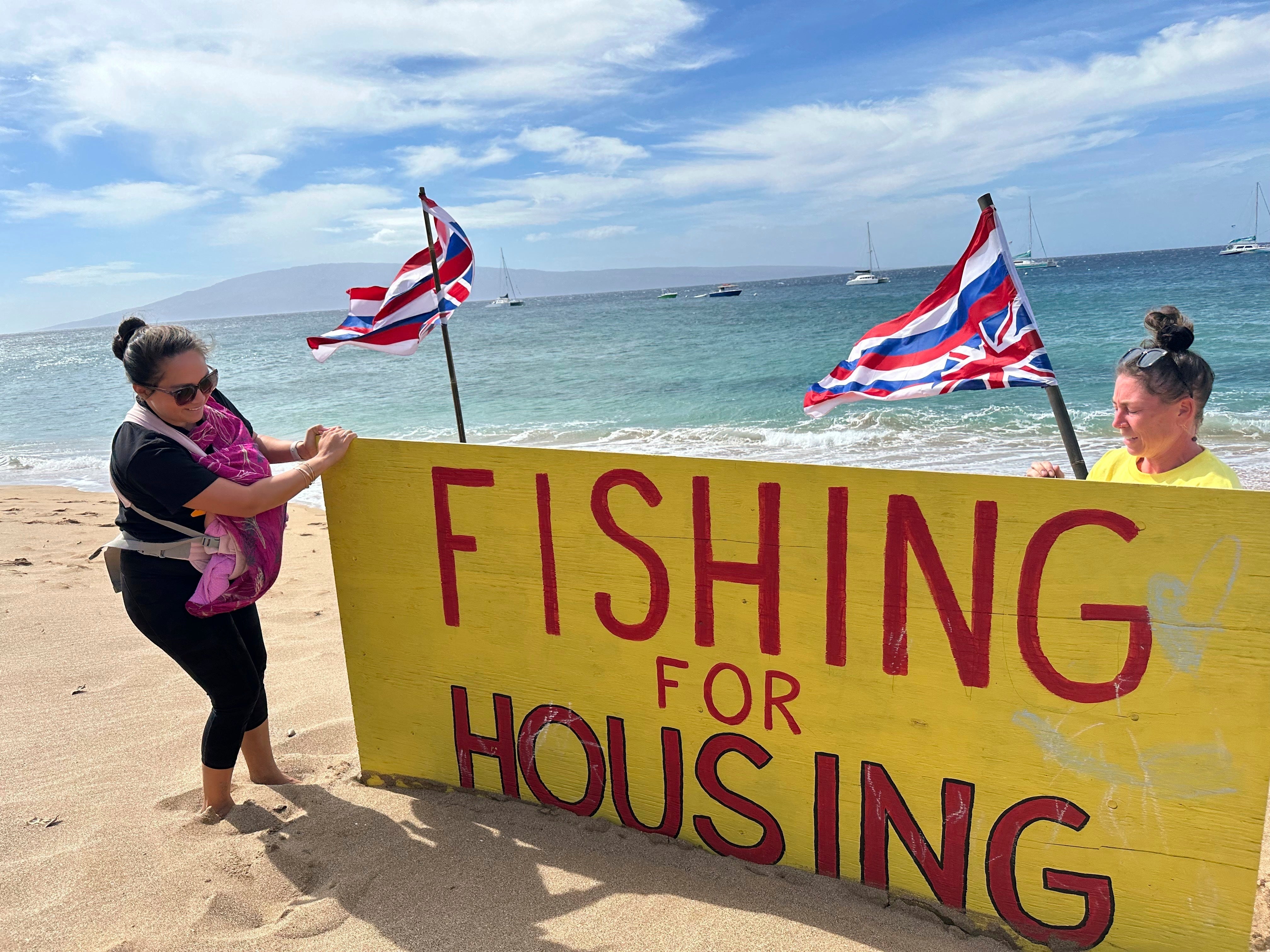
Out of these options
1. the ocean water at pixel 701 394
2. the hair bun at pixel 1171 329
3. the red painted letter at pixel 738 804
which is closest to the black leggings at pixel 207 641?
the ocean water at pixel 701 394

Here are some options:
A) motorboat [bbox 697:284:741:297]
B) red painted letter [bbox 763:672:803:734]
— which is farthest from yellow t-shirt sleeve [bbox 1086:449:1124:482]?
motorboat [bbox 697:284:741:297]

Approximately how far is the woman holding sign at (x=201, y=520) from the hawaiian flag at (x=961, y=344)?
1.81 meters

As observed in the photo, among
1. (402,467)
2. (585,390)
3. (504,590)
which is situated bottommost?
(585,390)

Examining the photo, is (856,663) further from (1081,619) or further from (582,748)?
(582,748)

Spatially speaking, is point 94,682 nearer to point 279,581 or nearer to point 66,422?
point 279,581

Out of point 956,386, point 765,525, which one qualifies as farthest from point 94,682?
point 956,386

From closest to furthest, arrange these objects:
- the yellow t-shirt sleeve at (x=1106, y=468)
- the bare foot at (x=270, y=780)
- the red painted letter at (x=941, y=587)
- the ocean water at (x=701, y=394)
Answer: the red painted letter at (x=941, y=587) < the yellow t-shirt sleeve at (x=1106, y=468) < the bare foot at (x=270, y=780) < the ocean water at (x=701, y=394)

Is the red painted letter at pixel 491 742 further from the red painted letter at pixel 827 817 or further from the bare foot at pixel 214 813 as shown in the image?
the red painted letter at pixel 827 817

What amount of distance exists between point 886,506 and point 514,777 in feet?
5.32

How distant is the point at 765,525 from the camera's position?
235 cm

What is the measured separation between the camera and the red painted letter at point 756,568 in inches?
92.1

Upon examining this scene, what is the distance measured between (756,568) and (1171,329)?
1375 millimetres

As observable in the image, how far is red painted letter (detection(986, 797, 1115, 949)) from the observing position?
2154 mm

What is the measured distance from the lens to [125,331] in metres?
2.82
